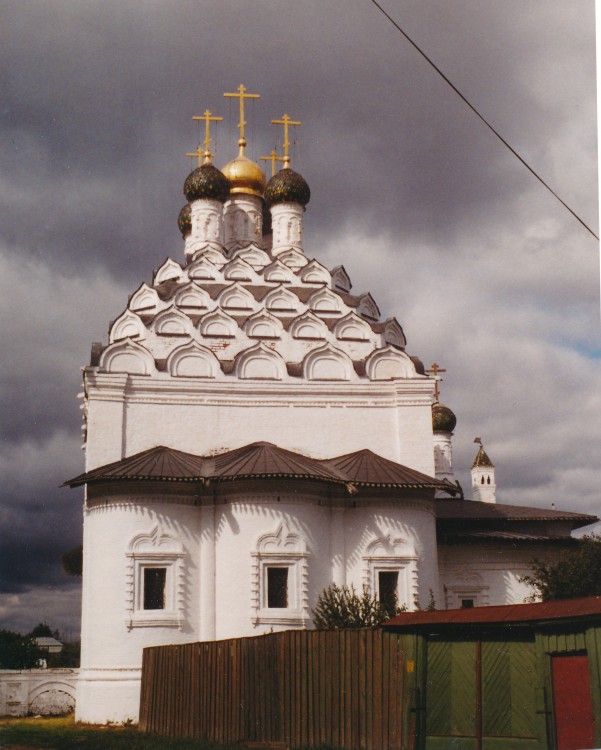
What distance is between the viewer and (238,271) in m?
17.9

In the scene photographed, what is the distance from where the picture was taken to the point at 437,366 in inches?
827

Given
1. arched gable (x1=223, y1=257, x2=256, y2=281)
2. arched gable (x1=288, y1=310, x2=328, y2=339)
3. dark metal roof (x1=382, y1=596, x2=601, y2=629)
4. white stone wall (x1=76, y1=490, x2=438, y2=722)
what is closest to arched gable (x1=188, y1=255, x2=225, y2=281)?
arched gable (x1=223, y1=257, x2=256, y2=281)

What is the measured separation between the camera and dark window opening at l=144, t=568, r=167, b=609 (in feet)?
43.6

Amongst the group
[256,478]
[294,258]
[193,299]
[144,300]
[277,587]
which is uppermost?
[294,258]

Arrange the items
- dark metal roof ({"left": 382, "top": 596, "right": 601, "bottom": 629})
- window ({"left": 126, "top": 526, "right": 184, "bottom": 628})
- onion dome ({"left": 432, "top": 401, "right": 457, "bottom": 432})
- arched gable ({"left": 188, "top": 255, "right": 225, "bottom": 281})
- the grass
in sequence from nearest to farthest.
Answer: dark metal roof ({"left": 382, "top": 596, "right": 601, "bottom": 629})
the grass
window ({"left": 126, "top": 526, "right": 184, "bottom": 628})
arched gable ({"left": 188, "top": 255, "right": 225, "bottom": 281})
onion dome ({"left": 432, "top": 401, "right": 457, "bottom": 432})

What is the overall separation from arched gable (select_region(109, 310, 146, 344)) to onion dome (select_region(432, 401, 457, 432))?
9761 millimetres

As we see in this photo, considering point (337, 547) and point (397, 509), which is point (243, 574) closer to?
point (337, 547)

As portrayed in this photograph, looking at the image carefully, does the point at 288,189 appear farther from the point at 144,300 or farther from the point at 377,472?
the point at 377,472

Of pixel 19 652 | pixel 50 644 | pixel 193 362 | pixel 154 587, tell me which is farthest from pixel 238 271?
pixel 50 644

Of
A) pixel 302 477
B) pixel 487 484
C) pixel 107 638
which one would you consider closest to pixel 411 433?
pixel 302 477

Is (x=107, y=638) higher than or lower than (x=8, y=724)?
higher

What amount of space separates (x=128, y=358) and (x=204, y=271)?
3.38 m

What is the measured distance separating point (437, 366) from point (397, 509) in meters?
7.45

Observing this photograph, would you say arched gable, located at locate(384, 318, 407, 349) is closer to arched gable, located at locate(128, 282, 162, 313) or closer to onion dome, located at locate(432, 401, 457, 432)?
arched gable, located at locate(128, 282, 162, 313)
